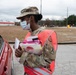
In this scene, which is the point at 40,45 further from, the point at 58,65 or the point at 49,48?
the point at 58,65

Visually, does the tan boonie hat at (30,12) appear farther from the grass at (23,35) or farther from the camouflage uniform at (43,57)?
the grass at (23,35)

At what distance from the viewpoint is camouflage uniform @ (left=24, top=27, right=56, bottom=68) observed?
309 cm

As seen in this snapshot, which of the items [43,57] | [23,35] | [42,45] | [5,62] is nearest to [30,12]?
[42,45]

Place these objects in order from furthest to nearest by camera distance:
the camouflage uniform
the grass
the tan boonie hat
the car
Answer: the grass < the car < the tan boonie hat < the camouflage uniform

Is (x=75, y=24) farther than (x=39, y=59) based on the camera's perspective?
Yes

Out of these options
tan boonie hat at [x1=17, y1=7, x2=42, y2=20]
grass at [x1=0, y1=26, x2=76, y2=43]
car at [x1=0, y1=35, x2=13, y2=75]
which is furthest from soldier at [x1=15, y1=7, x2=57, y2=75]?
grass at [x1=0, y1=26, x2=76, y2=43]

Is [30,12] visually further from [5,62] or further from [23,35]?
[23,35]

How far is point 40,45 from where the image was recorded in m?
3.10

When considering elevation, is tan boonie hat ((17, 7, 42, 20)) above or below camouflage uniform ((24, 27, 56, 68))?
above

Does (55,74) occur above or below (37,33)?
below

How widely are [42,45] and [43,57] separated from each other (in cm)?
13

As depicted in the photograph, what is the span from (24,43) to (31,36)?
4.3 inches

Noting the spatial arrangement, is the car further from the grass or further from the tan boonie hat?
the grass

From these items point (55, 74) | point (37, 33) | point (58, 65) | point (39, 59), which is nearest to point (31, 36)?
point (37, 33)
